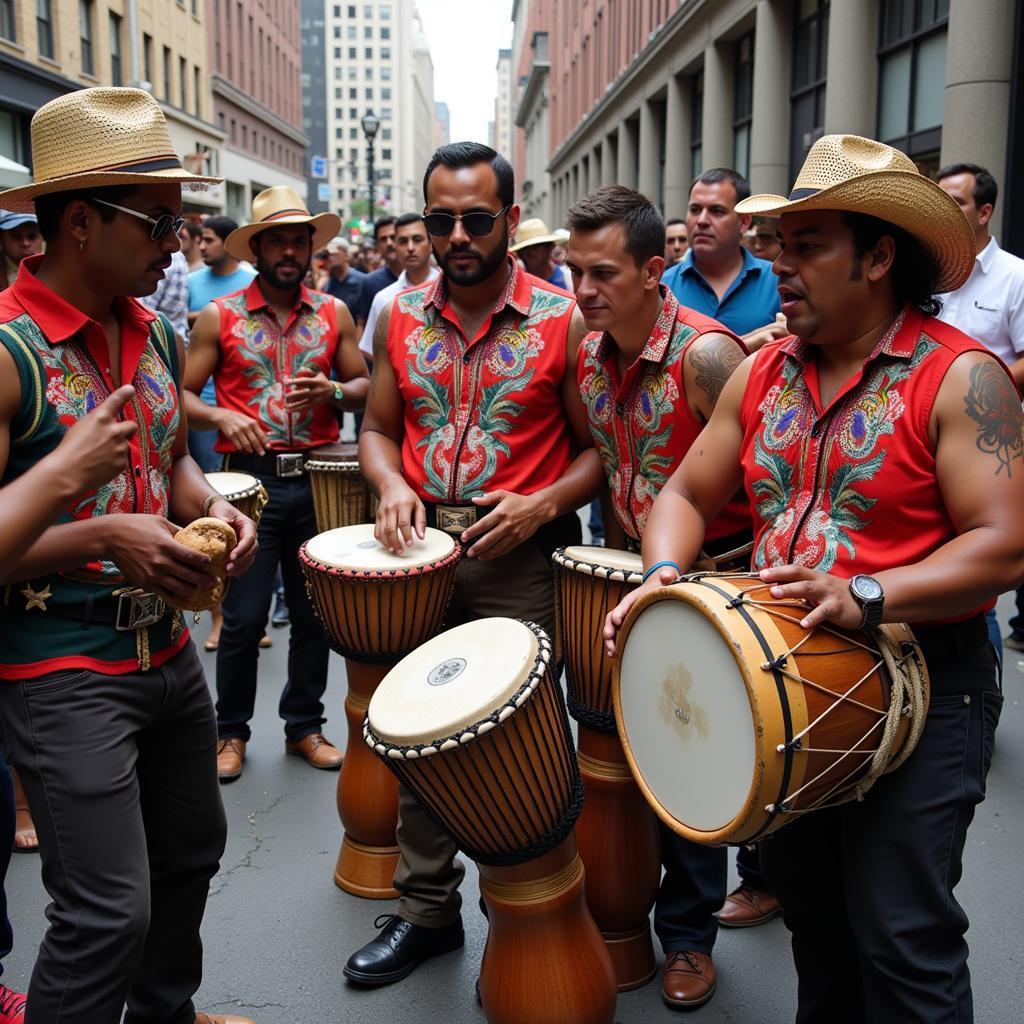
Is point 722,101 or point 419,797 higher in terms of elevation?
point 722,101

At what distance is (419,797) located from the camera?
2777 mm

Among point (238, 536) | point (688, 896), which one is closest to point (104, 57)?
point (238, 536)

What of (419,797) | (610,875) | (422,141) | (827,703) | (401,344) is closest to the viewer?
(827,703)

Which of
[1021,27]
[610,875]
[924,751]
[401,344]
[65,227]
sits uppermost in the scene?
[1021,27]

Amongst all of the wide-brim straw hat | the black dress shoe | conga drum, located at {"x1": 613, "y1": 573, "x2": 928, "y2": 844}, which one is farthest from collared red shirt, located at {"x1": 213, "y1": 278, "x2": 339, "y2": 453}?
conga drum, located at {"x1": 613, "y1": 573, "x2": 928, "y2": 844}

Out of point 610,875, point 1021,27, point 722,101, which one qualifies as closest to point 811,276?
point 610,875

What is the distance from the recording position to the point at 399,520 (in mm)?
3414

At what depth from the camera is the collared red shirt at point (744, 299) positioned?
17.5 feet

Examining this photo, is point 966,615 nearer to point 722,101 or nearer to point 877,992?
point 877,992

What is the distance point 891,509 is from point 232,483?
8.89ft

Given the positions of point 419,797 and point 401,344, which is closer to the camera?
point 419,797

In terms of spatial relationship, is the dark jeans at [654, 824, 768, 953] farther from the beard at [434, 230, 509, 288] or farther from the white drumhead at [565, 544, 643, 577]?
the beard at [434, 230, 509, 288]

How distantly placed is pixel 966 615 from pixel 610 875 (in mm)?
1375

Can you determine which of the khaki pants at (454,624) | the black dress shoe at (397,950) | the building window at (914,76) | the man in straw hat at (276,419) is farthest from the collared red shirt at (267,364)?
the building window at (914,76)
